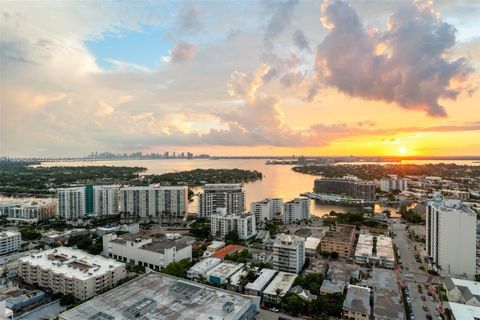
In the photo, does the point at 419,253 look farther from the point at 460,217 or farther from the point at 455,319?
the point at 455,319

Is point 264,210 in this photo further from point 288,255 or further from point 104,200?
point 104,200

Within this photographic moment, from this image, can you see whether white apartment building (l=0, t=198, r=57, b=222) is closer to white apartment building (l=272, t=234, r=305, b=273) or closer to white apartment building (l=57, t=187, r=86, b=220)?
white apartment building (l=57, t=187, r=86, b=220)

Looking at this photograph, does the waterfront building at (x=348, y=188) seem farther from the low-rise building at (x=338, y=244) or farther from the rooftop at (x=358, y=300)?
the rooftop at (x=358, y=300)

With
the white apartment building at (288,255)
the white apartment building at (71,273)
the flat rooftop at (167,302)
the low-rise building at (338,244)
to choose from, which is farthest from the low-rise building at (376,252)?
the white apartment building at (71,273)

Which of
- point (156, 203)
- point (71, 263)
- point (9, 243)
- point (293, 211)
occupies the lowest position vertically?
point (9, 243)

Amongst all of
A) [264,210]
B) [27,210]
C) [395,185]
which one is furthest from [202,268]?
[395,185]
